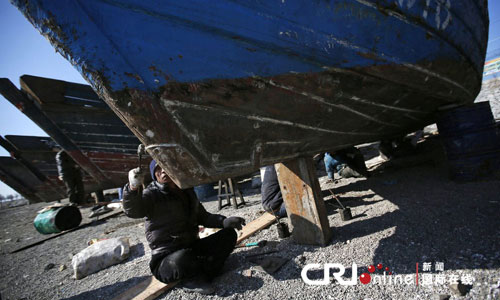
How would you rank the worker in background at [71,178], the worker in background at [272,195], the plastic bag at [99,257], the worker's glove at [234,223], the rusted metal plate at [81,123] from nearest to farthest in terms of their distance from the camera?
the worker's glove at [234,223] → the plastic bag at [99,257] → the worker in background at [272,195] → the rusted metal plate at [81,123] → the worker in background at [71,178]

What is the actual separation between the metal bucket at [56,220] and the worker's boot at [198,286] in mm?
5013

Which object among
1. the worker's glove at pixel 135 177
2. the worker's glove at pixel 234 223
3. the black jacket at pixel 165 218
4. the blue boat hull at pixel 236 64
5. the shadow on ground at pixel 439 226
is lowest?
the shadow on ground at pixel 439 226

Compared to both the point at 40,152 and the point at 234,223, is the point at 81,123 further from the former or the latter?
the point at 234,223

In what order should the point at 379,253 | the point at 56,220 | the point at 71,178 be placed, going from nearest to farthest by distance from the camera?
the point at 379,253 → the point at 56,220 → the point at 71,178

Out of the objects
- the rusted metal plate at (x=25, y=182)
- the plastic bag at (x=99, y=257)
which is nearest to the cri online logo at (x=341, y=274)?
the plastic bag at (x=99, y=257)

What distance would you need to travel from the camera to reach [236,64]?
1.24 metres

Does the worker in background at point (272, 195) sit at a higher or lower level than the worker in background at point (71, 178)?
lower

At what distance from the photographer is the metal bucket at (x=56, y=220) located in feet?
16.6

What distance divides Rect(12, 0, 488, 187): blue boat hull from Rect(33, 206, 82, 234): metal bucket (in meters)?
5.56

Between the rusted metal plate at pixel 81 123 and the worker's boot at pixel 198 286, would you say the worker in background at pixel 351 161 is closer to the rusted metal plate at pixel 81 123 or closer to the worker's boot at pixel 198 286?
the worker's boot at pixel 198 286

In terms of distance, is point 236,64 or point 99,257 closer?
point 236,64

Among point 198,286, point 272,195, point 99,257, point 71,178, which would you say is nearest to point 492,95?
point 272,195

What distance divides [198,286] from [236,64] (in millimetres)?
1633

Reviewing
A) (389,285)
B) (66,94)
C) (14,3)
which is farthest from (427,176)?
(66,94)
